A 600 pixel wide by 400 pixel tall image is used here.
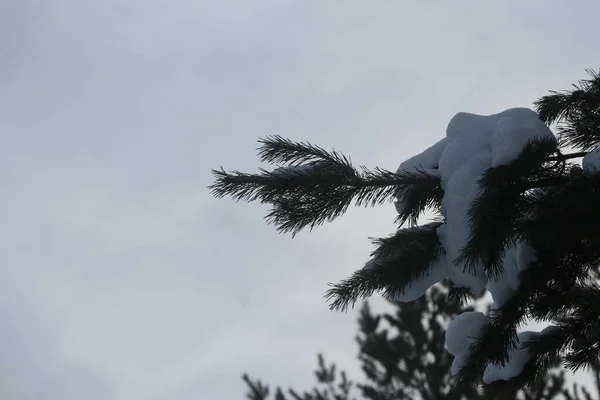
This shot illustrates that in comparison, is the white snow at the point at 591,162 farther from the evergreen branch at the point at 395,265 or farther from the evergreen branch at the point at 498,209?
the evergreen branch at the point at 395,265

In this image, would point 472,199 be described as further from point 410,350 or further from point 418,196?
point 410,350

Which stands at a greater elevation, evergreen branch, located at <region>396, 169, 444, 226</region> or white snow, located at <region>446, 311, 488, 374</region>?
evergreen branch, located at <region>396, 169, 444, 226</region>

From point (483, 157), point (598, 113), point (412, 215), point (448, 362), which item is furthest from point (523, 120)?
point (448, 362)

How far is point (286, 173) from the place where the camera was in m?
2.60

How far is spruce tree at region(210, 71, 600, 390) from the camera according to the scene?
2.26m

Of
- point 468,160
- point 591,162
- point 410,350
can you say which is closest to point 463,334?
point 468,160

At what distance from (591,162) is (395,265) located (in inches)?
31.2

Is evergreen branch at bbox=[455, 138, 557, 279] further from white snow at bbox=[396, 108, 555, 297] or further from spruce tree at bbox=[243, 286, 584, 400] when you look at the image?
spruce tree at bbox=[243, 286, 584, 400]

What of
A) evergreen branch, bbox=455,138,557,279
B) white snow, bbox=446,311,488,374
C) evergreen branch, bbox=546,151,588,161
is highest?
evergreen branch, bbox=546,151,588,161

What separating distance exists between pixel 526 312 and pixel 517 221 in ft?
1.32

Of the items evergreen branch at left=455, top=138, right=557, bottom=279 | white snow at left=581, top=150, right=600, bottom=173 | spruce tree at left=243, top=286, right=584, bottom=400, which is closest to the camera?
evergreen branch at left=455, top=138, right=557, bottom=279

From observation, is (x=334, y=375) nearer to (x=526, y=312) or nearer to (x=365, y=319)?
(x=365, y=319)

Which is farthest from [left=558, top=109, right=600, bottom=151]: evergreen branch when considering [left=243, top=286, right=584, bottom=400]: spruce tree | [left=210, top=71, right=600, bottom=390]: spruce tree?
[left=243, top=286, right=584, bottom=400]: spruce tree

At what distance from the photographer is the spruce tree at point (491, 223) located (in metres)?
2.26
